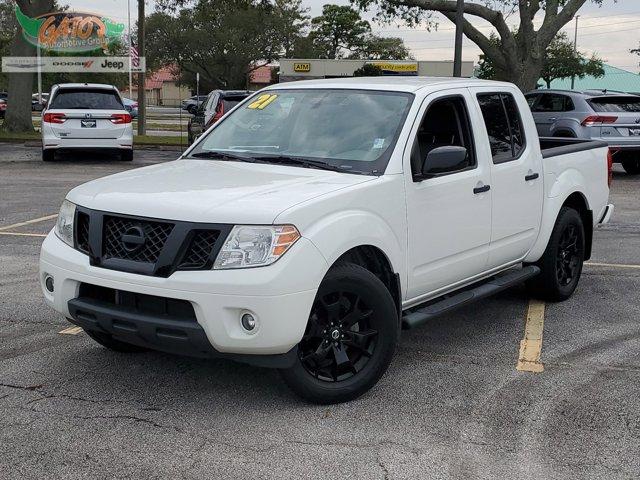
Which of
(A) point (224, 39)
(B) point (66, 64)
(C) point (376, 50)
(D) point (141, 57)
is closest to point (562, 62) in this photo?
(C) point (376, 50)

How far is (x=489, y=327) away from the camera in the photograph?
610 cm

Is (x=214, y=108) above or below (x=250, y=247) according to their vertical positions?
above

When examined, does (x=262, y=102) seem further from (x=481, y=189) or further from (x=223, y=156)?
(x=481, y=189)

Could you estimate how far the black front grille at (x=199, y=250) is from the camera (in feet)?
13.2

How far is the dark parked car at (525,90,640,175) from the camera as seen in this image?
52.6ft

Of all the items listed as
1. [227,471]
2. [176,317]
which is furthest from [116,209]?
[227,471]

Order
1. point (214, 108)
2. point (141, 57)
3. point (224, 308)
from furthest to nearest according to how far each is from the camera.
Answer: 1. point (141, 57)
2. point (214, 108)
3. point (224, 308)

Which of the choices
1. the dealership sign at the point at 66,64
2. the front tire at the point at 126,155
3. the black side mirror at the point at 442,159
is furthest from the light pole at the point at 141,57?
the black side mirror at the point at 442,159

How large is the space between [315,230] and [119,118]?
14.5 metres

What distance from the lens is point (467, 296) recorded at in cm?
543

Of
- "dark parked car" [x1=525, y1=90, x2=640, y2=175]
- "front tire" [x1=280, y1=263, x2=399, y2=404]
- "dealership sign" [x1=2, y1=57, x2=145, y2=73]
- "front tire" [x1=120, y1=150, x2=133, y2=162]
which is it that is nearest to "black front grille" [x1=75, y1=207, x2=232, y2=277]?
"front tire" [x1=280, y1=263, x2=399, y2=404]

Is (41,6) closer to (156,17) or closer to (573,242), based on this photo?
(573,242)

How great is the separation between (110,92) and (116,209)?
47.6 ft

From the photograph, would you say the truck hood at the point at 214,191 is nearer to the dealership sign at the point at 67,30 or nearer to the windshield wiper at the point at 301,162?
the windshield wiper at the point at 301,162
